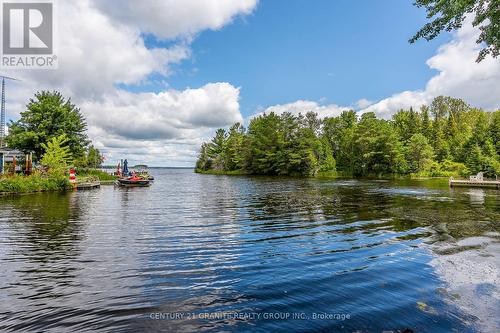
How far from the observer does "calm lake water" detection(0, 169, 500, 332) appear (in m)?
4.92

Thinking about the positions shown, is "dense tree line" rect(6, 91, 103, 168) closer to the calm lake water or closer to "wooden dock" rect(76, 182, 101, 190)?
"wooden dock" rect(76, 182, 101, 190)

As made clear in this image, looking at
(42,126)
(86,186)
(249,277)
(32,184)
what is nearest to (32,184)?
(32,184)

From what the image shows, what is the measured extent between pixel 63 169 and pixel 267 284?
122 feet

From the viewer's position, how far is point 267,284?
21.5ft

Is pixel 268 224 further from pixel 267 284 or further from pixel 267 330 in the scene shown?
pixel 267 330

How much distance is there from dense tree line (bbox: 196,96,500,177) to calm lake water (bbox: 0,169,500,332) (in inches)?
2207

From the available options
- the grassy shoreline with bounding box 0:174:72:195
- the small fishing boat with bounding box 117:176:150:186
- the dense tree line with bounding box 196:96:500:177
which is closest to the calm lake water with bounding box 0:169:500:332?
the grassy shoreline with bounding box 0:174:72:195

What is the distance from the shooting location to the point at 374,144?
71.6m

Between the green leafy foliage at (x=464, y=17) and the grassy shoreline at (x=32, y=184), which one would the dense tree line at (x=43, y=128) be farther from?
the green leafy foliage at (x=464, y=17)

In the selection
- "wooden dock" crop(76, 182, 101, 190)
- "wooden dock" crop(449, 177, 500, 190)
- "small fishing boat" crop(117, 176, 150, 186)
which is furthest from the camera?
"small fishing boat" crop(117, 176, 150, 186)

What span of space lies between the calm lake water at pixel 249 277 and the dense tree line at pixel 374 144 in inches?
2207

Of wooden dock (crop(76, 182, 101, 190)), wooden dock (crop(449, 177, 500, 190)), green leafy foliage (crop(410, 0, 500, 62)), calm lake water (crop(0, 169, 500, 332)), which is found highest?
green leafy foliage (crop(410, 0, 500, 62))

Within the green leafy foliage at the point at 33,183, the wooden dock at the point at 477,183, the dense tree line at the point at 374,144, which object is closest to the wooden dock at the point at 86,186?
the green leafy foliage at the point at 33,183

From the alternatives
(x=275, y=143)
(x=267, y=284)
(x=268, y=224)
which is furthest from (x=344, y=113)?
Result: (x=267, y=284)
